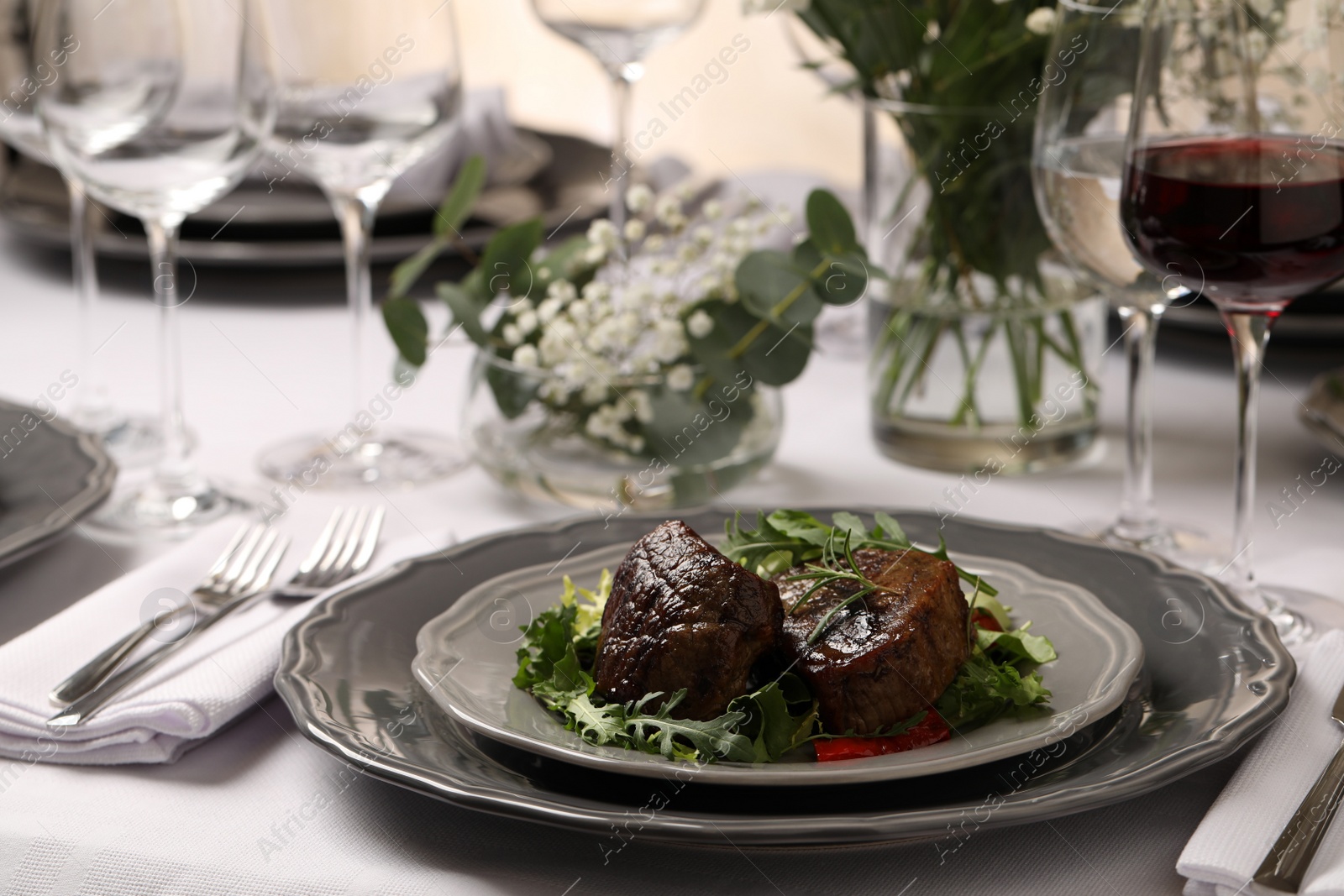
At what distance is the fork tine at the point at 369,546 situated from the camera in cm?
101

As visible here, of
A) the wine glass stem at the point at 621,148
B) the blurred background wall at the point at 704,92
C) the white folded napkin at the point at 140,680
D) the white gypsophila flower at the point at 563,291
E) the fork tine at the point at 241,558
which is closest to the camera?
the white folded napkin at the point at 140,680

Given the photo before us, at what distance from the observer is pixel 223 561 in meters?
1.01

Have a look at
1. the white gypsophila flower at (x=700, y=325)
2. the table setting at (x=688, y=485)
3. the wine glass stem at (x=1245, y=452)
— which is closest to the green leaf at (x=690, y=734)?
the table setting at (x=688, y=485)

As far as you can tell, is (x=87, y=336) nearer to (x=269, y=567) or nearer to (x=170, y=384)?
(x=170, y=384)

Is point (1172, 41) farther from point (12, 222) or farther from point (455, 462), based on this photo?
point (12, 222)

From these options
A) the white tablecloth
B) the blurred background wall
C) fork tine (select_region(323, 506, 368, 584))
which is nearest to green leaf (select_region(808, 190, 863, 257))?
the white tablecloth

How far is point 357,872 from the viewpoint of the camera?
2.21 feet

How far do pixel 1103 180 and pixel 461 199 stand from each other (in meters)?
0.64

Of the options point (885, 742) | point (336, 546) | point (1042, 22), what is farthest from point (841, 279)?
point (885, 742)

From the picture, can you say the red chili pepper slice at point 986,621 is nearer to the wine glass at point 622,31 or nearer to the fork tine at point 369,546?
the fork tine at point 369,546

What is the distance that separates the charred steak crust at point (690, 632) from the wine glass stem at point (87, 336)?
0.88 meters

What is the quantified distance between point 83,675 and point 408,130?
68 cm

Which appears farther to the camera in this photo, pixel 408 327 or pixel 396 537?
pixel 408 327

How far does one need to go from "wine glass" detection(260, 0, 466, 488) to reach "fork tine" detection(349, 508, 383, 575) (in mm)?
195
